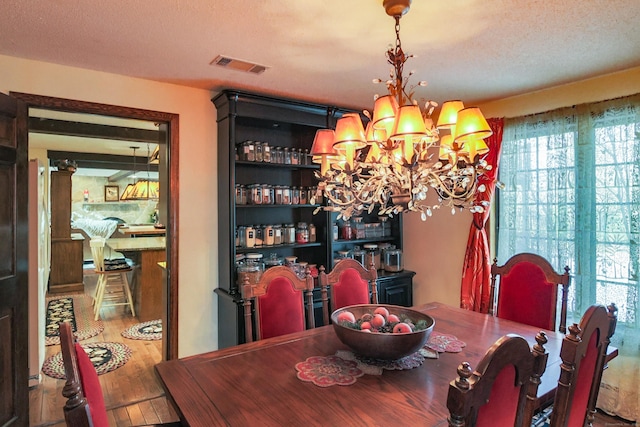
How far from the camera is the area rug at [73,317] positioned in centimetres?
432

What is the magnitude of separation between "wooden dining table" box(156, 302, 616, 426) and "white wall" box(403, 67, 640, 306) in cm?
185

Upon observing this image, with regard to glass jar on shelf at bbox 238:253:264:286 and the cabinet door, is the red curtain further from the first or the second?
glass jar on shelf at bbox 238:253:264:286

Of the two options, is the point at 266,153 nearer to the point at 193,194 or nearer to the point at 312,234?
the point at 193,194

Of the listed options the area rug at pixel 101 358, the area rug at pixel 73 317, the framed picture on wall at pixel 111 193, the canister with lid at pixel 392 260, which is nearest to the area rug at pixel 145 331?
the area rug at pixel 101 358

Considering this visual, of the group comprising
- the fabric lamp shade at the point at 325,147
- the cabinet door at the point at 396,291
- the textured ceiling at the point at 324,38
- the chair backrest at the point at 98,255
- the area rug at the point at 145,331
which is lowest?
the area rug at the point at 145,331

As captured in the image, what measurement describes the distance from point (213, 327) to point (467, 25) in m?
2.83

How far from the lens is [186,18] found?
1889mm

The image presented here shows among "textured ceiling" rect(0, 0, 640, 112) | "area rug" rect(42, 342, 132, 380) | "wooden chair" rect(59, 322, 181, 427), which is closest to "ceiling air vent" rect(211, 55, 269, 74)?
"textured ceiling" rect(0, 0, 640, 112)

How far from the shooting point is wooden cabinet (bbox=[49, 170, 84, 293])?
6477mm

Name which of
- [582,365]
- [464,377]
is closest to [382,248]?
[582,365]

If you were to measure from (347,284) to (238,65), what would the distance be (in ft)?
5.44

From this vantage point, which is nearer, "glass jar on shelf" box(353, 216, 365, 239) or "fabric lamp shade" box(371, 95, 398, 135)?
"fabric lamp shade" box(371, 95, 398, 135)

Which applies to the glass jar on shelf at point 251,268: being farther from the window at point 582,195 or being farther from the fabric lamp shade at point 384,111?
the window at point 582,195

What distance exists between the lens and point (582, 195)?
2.84 metres
